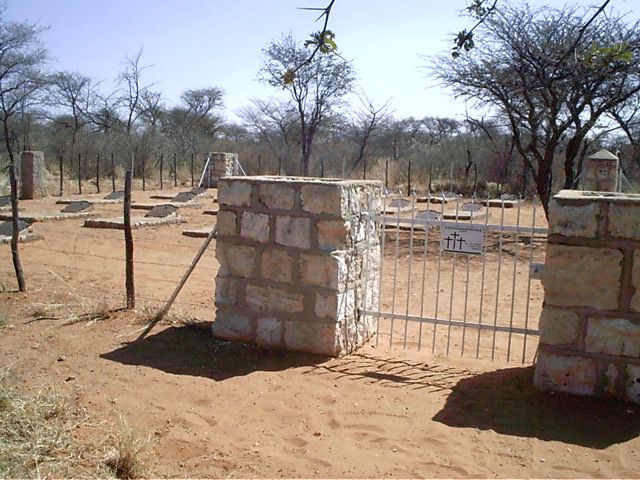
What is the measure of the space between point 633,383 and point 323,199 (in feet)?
8.26

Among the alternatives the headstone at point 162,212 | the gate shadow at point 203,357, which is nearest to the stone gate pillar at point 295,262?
the gate shadow at point 203,357

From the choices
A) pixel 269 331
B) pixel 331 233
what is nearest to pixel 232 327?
pixel 269 331

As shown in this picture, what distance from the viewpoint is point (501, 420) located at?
4.13 meters

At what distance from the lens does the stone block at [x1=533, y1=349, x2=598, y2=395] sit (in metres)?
4.34

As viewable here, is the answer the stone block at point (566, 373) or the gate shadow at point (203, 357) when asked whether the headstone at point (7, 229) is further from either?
the stone block at point (566, 373)

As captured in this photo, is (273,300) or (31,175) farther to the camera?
(31,175)

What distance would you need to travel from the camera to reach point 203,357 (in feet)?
17.5

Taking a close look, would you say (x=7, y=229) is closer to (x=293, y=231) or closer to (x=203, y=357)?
(x=203, y=357)

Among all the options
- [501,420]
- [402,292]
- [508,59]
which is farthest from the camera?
[508,59]

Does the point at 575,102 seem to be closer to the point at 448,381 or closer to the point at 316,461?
the point at 448,381

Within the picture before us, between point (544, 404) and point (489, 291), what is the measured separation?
438cm

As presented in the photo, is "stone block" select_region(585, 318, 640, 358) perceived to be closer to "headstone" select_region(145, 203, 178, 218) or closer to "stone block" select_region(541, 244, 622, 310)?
"stone block" select_region(541, 244, 622, 310)

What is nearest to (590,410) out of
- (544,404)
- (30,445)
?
(544,404)

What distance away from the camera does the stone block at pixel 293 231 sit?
5.23m
